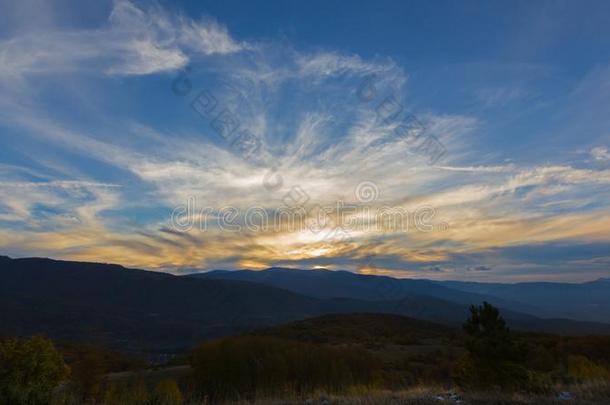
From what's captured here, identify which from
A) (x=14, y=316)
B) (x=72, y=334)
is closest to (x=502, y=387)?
(x=72, y=334)

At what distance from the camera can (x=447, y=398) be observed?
32.4 ft

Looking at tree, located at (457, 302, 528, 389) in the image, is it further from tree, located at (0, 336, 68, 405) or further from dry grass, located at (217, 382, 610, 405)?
tree, located at (0, 336, 68, 405)

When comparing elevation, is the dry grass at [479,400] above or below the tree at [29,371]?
below

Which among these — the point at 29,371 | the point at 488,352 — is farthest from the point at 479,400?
the point at 29,371

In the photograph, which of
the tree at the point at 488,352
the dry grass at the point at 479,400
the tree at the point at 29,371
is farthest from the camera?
the tree at the point at 488,352

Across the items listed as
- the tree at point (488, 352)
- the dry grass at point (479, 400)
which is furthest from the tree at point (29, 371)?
the tree at point (488, 352)

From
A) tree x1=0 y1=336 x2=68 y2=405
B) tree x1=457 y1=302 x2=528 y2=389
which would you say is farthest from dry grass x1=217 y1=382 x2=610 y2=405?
tree x1=0 y1=336 x2=68 y2=405

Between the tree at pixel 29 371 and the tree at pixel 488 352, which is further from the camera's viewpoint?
the tree at pixel 488 352

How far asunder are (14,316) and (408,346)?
134216 millimetres

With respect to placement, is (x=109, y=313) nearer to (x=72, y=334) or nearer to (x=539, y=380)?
(x=72, y=334)

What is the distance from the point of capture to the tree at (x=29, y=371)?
797cm

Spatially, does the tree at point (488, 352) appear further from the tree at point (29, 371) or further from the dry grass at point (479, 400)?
the tree at point (29, 371)

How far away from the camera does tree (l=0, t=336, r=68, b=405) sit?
7969 mm

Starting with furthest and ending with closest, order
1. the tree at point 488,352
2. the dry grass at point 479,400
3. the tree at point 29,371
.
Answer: the tree at point 488,352, the dry grass at point 479,400, the tree at point 29,371
